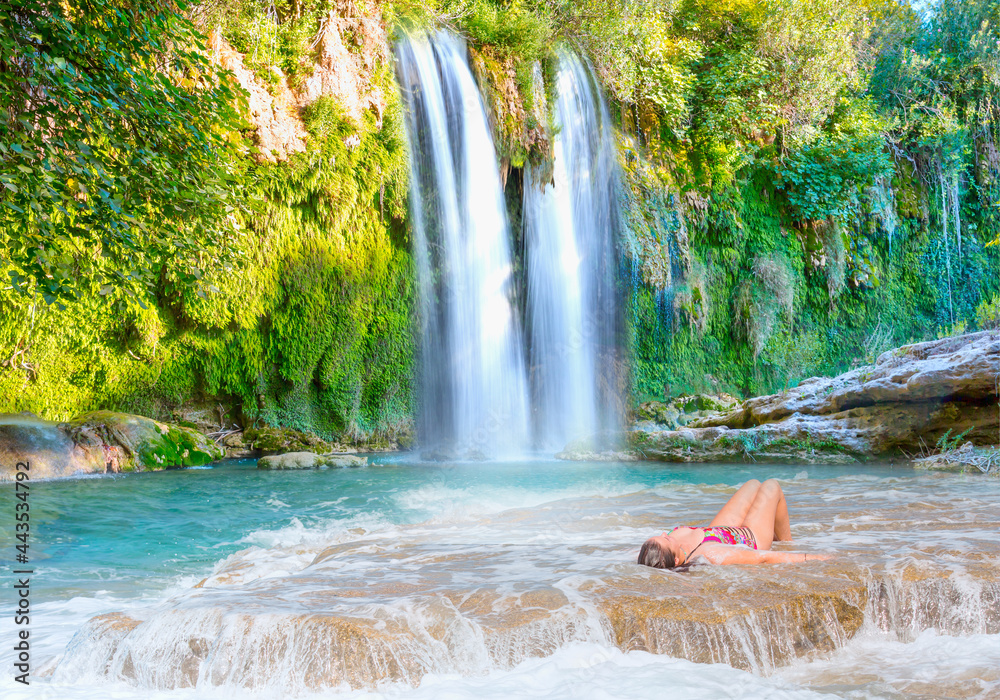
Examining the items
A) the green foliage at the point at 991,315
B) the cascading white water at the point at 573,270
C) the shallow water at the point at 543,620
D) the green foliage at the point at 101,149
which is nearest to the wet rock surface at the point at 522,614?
the shallow water at the point at 543,620

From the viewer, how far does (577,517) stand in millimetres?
4895

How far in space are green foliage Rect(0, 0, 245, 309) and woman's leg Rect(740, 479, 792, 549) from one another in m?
4.85

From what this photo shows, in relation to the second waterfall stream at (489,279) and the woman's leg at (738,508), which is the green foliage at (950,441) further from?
the second waterfall stream at (489,279)

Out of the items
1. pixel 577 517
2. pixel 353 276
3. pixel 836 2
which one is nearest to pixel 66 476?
pixel 353 276

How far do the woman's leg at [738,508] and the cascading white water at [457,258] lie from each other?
8985mm

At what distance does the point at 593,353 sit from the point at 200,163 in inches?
381

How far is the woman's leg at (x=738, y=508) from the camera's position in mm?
3358

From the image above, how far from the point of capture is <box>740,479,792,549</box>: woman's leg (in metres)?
3.35

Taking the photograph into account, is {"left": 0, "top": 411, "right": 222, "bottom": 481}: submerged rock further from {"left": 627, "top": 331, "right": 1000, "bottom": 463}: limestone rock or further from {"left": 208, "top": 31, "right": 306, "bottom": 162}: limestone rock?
{"left": 627, "top": 331, "right": 1000, "bottom": 463}: limestone rock

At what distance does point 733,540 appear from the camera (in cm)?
316

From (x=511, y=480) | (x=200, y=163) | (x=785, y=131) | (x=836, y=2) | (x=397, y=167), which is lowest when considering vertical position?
(x=511, y=480)

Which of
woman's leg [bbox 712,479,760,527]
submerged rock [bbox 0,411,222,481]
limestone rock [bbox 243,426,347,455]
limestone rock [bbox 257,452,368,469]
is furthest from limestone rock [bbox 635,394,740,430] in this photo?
woman's leg [bbox 712,479,760,527]

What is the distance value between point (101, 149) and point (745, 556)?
19.8ft

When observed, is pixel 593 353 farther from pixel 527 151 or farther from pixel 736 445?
pixel 736 445
